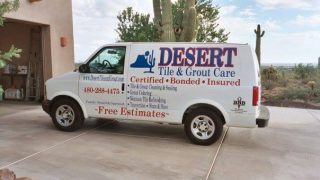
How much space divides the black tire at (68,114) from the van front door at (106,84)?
24cm

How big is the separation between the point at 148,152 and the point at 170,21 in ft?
22.8

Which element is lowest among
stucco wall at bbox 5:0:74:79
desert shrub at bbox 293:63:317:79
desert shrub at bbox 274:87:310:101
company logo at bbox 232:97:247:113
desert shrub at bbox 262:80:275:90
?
desert shrub at bbox 274:87:310:101

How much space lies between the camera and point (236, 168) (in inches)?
254

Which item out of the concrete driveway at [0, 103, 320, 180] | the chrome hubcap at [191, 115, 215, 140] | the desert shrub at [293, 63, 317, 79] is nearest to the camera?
the concrete driveway at [0, 103, 320, 180]

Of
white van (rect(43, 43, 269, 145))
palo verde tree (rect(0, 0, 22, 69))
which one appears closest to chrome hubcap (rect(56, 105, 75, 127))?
white van (rect(43, 43, 269, 145))

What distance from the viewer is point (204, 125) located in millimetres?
7906

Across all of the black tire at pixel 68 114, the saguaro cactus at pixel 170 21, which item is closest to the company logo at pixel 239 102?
the black tire at pixel 68 114

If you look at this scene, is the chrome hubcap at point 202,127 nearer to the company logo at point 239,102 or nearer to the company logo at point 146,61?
the company logo at point 239,102

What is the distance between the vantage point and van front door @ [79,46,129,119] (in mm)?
8344

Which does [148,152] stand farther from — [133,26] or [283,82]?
[133,26]

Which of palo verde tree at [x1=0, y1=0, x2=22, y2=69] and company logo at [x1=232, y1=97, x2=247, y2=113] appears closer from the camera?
palo verde tree at [x1=0, y1=0, x2=22, y2=69]

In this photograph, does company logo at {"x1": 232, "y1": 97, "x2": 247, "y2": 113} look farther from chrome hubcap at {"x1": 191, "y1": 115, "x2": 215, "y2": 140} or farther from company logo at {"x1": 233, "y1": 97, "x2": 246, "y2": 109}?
chrome hubcap at {"x1": 191, "y1": 115, "x2": 215, "y2": 140}

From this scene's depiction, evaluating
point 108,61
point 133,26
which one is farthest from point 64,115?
point 133,26

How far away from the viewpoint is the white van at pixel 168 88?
7613 mm
